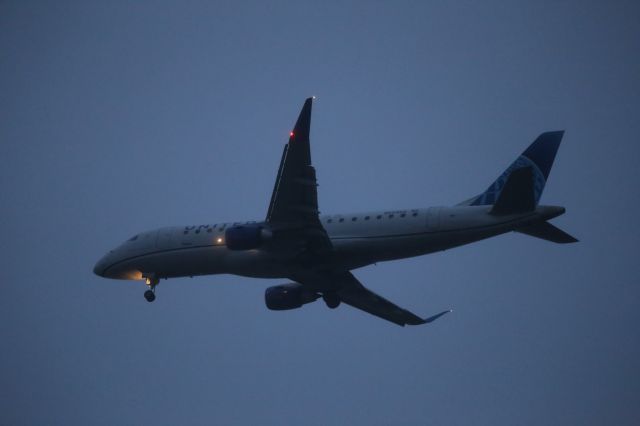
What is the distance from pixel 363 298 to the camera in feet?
122

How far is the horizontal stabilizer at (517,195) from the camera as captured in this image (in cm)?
2703

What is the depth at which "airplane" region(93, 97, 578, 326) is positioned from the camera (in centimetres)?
2830

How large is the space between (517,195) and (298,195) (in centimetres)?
821

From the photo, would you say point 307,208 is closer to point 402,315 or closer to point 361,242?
point 361,242

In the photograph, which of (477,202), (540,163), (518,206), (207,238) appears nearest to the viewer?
(518,206)

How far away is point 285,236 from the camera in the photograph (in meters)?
30.5

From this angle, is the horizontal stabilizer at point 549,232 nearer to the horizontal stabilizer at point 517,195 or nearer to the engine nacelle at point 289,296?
the horizontal stabilizer at point 517,195

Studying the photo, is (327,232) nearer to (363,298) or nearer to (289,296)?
(289,296)

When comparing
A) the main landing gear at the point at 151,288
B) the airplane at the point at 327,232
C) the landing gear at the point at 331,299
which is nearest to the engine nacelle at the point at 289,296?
the airplane at the point at 327,232

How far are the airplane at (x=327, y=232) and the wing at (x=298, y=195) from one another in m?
0.04

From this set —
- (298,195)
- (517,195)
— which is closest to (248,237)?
(298,195)

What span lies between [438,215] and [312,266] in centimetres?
599

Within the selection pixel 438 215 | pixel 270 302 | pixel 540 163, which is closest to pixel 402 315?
pixel 270 302

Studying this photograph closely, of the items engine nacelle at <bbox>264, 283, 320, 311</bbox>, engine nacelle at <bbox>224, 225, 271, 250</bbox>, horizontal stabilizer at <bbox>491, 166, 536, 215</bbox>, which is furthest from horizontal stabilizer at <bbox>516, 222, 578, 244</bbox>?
engine nacelle at <bbox>264, 283, 320, 311</bbox>
